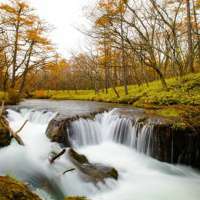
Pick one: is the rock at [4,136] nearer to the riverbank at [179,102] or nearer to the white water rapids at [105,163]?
the white water rapids at [105,163]

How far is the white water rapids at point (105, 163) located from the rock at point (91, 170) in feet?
0.53

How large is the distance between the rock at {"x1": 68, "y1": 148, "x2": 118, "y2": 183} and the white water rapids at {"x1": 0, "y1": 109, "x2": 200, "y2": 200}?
0.16m

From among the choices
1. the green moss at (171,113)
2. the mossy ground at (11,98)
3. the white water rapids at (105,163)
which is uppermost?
the mossy ground at (11,98)

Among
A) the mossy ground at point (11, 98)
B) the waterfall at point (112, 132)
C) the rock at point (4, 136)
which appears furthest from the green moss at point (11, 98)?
the rock at point (4, 136)

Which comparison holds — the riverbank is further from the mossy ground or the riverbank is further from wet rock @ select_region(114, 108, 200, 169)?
the mossy ground

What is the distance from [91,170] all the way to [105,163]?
64.0 inches

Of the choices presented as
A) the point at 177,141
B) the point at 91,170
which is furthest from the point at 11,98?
the point at 177,141

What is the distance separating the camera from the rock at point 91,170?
603cm

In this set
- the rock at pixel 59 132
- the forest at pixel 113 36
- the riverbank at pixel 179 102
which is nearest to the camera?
the riverbank at pixel 179 102

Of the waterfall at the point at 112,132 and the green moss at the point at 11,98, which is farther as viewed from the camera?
the green moss at the point at 11,98

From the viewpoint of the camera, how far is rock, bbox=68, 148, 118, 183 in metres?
6.03

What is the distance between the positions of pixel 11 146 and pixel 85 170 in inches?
124

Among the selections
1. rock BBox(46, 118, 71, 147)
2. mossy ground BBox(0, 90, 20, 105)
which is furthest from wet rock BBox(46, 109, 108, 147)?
mossy ground BBox(0, 90, 20, 105)

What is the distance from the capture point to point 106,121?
1076 centimetres
